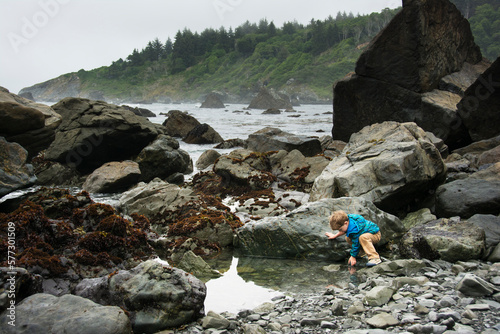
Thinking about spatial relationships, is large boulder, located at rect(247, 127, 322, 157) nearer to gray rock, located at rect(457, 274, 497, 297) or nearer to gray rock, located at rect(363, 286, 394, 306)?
gray rock, located at rect(363, 286, 394, 306)

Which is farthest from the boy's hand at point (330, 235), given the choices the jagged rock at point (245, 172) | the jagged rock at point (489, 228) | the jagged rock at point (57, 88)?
the jagged rock at point (57, 88)

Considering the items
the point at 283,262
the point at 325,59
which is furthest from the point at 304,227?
the point at 325,59

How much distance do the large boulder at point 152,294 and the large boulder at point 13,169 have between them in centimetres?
353

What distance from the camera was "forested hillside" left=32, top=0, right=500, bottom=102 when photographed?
10300 cm

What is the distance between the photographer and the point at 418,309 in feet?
14.7

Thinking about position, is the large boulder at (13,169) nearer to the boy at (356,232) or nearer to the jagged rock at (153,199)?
the jagged rock at (153,199)

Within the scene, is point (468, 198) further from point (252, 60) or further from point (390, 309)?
point (252, 60)

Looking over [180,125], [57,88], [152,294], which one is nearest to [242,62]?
[57,88]

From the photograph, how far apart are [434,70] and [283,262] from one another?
13380 millimetres

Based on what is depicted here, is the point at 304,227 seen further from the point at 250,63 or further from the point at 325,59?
the point at 250,63

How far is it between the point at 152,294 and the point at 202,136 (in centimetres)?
2233

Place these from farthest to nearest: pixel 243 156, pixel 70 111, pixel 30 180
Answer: pixel 70 111, pixel 243 156, pixel 30 180

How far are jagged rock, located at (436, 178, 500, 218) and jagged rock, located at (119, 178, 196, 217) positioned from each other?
20.4 feet

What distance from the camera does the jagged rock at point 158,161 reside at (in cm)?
1611
